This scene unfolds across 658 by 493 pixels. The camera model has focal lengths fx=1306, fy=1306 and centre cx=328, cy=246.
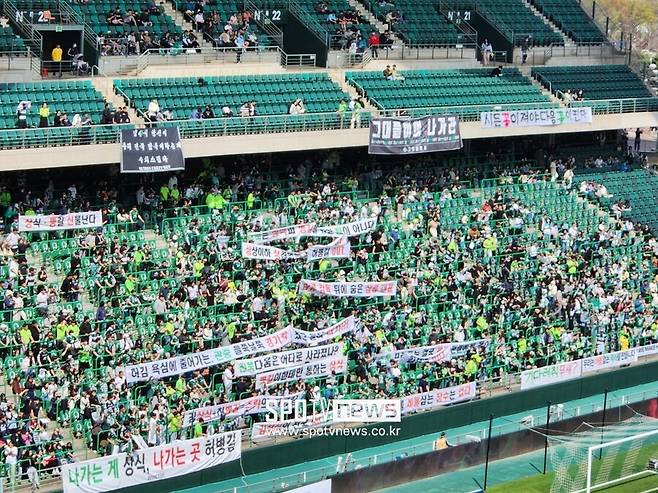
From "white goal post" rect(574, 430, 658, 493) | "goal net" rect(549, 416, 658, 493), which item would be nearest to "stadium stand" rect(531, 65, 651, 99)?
"goal net" rect(549, 416, 658, 493)

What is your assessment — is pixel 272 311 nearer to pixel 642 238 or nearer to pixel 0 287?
pixel 0 287

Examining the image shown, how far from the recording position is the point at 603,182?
39.5 meters

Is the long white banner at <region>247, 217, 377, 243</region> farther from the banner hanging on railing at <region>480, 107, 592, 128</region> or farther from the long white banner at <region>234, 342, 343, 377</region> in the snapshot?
the banner hanging on railing at <region>480, 107, 592, 128</region>

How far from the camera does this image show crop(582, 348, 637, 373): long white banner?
107ft

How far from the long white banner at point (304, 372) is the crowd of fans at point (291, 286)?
28cm

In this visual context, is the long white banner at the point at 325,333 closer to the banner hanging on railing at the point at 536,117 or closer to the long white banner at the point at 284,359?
the long white banner at the point at 284,359

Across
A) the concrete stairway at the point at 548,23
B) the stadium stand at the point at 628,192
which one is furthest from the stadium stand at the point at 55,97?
the concrete stairway at the point at 548,23

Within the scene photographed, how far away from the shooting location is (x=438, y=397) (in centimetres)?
2962

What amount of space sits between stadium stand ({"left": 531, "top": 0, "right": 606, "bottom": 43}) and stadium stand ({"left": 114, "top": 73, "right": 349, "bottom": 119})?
11.6 m

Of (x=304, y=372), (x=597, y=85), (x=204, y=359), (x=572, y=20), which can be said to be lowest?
(x=304, y=372)

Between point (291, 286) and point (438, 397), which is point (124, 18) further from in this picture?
point (438, 397)

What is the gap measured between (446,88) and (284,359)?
1301 cm

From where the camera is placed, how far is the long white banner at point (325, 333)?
28.7 metres

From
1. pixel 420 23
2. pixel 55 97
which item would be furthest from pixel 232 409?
pixel 420 23
